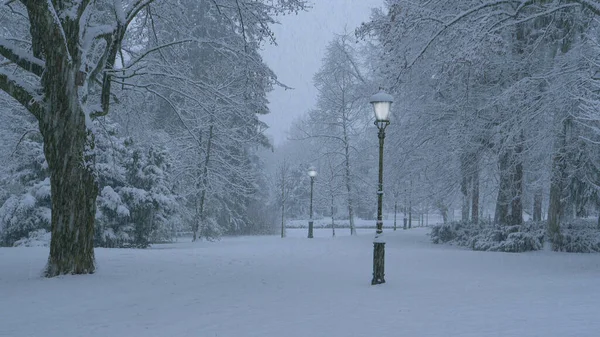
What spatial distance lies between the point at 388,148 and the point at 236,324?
1601cm

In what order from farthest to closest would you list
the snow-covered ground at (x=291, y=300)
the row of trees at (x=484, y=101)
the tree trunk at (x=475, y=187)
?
the tree trunk at (x=475, y=187)
the row of trees at (x=484, y=101)
the snow-covered ground at (x=291, y=300)

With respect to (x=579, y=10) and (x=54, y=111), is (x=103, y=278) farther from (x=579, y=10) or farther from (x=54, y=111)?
(x=579, y=10)

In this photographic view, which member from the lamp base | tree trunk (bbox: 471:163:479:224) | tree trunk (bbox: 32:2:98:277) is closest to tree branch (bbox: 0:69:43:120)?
tree trunk (bbox: 32:2:98:277)

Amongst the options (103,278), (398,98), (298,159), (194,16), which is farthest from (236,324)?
(298,159)

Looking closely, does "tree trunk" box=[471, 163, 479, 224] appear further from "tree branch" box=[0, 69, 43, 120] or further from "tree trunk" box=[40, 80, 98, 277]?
"tree branch" box=[0, 69, 43, 120]

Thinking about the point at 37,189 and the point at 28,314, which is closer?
the point at 28,314

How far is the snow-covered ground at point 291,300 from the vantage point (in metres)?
5.41

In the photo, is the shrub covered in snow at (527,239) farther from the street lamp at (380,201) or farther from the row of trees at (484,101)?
the street lamp at (380,201)

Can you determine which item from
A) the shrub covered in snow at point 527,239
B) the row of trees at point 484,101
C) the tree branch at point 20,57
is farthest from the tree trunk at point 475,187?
the tree branch at point 20,57

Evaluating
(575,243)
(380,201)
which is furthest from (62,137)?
(575,243)

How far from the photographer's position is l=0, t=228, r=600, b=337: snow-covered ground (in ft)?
17.7

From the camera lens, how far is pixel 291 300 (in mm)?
7180

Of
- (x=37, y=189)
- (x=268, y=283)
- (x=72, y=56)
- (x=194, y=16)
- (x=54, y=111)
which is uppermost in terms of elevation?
(x=194, y=16)

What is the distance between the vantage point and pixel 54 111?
7738mm
